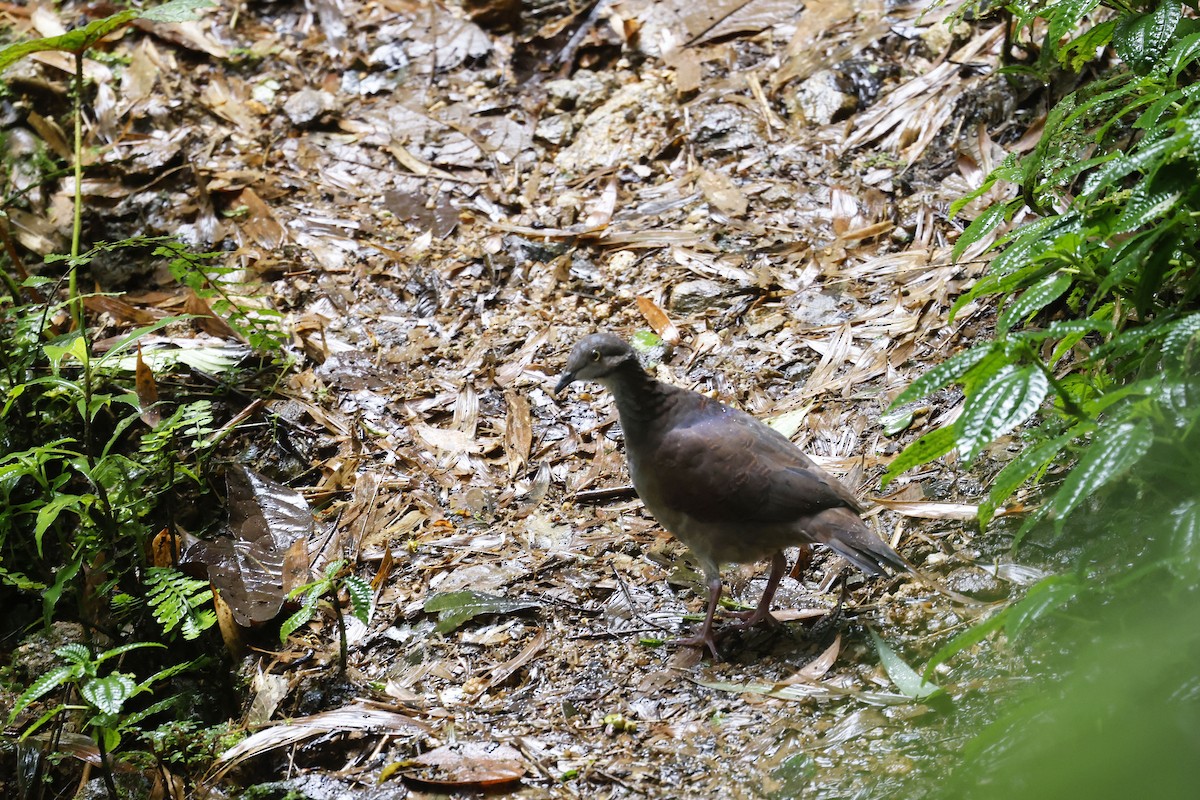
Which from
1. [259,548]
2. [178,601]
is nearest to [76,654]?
[178,601]

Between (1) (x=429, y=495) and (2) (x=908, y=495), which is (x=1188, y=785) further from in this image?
(1) (x=429, y=495)

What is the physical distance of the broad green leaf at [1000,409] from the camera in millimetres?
2430

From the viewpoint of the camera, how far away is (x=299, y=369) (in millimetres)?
5578

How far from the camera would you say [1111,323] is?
299 cm

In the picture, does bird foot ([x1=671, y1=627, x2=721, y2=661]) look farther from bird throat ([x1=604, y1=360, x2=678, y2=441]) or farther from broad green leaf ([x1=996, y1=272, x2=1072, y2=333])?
broad green leaf ([x1=996, y1=272, x2=1072, y2=333])

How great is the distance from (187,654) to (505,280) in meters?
2.83

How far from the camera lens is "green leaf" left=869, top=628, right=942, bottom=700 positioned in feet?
10.8

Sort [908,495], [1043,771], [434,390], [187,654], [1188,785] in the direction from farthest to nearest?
[434,390] → [187,654] → [908,495] → [1043,771] → [1188,785]

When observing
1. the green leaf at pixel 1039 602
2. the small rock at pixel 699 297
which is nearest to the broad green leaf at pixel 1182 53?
the green leaf at pixel 1039 602

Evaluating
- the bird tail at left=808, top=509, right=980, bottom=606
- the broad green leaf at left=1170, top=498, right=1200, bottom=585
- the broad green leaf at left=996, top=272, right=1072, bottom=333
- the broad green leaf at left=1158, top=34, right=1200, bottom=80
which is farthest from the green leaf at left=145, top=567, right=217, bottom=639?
the broad green leaf at left=1158, top=34, right=1200, bottom=80

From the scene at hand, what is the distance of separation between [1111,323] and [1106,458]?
85 centimetres

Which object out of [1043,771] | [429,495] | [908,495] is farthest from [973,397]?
[429,495]

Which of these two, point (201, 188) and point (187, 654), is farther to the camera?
point (201, 188)

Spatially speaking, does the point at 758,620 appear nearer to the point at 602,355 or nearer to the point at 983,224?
the point at 602,355
